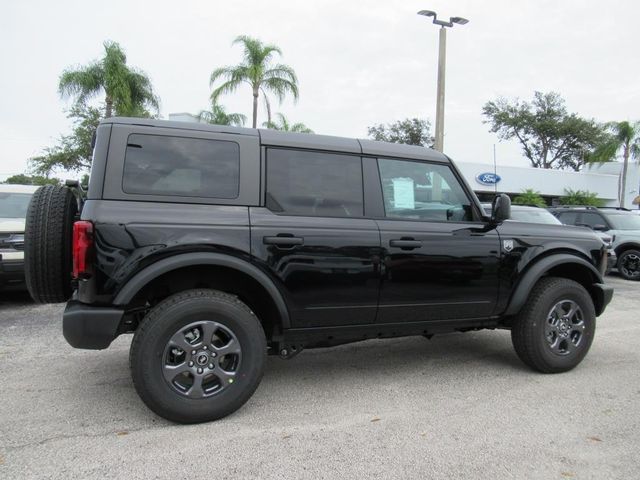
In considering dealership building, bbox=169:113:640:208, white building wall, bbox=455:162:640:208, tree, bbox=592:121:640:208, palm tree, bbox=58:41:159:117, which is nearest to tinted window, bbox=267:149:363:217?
palm tree, bbox=58:41:159:117

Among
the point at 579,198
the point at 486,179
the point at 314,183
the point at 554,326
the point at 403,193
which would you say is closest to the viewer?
the point at 314,183

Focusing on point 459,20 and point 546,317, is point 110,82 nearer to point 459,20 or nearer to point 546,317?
point 459,20

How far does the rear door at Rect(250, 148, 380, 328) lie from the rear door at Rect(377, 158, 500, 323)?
0.17m

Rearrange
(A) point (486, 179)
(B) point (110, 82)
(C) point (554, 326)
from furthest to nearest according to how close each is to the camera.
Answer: (A) point (486, 179)
(B) point (110, 82)
(C) point (554, 326)

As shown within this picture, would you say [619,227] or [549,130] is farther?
[549,130]

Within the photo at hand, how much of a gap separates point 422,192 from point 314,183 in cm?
91

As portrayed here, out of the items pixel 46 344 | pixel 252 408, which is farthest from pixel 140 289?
pixel 46 344

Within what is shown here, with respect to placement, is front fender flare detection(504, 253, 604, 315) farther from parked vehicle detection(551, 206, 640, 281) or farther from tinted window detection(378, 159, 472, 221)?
parked vehicle detection(551, 206, 640, 281)

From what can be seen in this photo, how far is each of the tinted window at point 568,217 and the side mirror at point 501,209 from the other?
30.8ft

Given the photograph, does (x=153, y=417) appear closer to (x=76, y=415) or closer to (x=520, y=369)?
(x=76, y=415)

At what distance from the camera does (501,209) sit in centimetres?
380

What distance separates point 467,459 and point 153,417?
78.8 inches

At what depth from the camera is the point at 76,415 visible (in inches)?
127

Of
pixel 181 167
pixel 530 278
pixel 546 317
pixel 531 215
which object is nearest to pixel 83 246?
pixel 181 167
